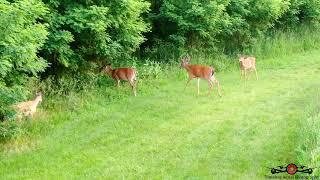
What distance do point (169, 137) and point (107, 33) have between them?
4072 millimetres

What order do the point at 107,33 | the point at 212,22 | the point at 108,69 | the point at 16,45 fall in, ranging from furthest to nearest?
the point at 212,22 < the point at 108,69 < the point at 107,33 < the point at 16,45

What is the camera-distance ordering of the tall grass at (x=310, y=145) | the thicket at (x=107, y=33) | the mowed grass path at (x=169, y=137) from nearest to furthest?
the tall grass at (x=310, y=145), the mowed grass path at (x=169, y=137), the thicket at (x=107, y=33)

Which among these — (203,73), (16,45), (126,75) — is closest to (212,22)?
(203,73)

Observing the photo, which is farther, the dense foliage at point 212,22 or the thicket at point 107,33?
the dense foliage at point 212,22

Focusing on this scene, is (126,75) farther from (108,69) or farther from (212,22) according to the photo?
(212,22)

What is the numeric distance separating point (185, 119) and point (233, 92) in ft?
9.15

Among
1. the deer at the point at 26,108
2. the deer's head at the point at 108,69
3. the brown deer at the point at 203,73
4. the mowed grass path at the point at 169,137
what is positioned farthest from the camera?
the deer's head at the point at 108,69

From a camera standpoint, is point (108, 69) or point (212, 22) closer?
point (108, 69)

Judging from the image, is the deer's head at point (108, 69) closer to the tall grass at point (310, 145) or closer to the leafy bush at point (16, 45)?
the leafy bush at point (16, 45)

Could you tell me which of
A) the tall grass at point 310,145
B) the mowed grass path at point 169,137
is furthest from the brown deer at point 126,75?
the tall grass at point 310,145

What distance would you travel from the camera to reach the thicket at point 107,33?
28.4 feet

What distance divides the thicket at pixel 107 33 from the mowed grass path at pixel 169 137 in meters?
1.07

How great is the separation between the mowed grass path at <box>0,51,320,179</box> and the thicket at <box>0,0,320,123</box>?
1.07 metres

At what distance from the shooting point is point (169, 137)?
945cm
